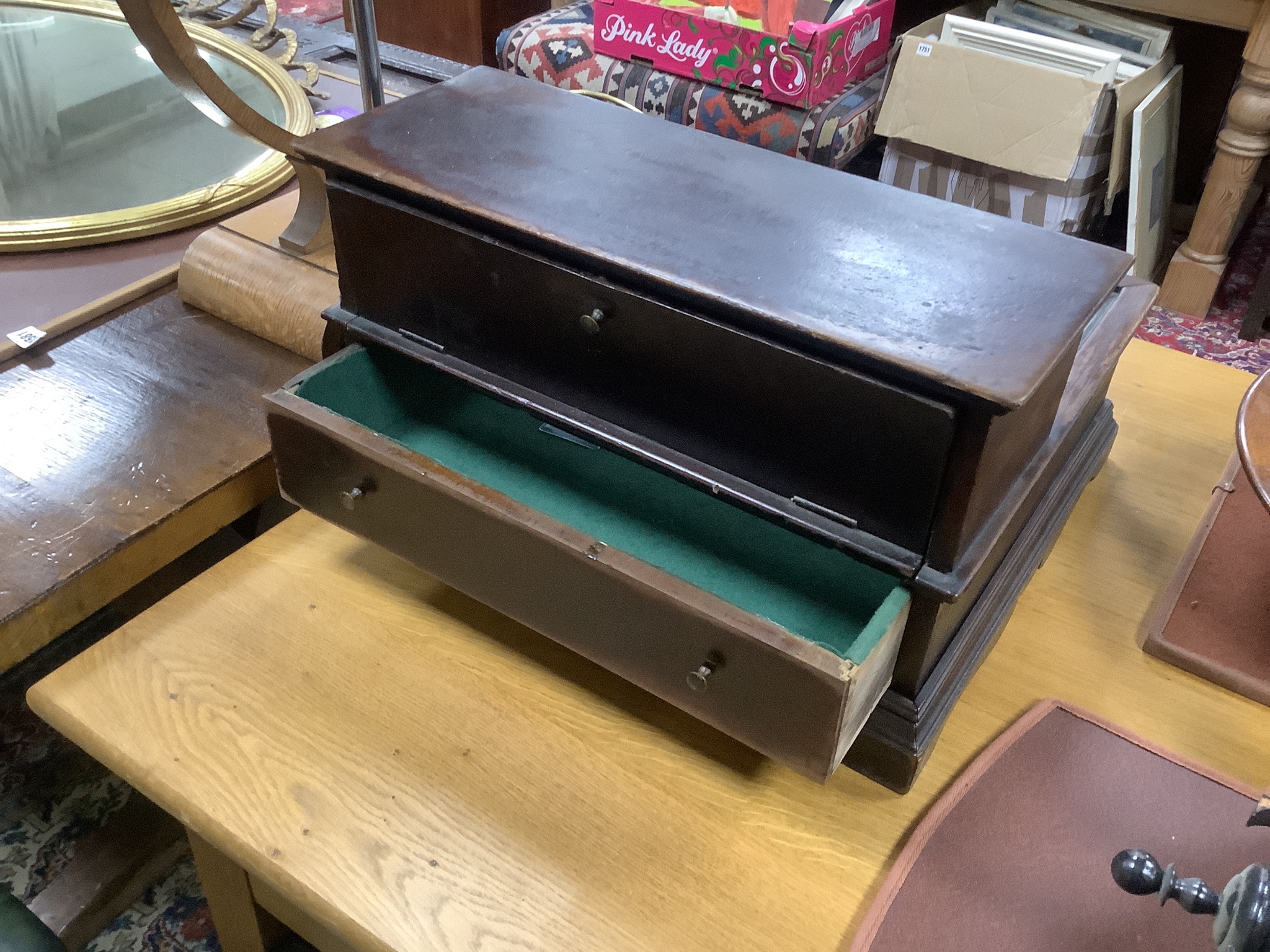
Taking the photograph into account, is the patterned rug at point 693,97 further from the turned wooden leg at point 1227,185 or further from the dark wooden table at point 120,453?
the dark wooden table at point 120,453

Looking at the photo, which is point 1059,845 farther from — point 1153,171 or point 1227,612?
point 1153,171

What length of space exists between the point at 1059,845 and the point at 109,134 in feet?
5.20

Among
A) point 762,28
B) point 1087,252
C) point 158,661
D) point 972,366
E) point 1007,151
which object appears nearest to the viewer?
point 972,366

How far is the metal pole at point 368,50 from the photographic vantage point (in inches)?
37.7

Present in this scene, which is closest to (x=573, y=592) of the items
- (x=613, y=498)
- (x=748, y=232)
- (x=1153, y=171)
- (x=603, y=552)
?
(x=603, y=552)

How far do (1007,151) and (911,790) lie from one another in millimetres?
1465

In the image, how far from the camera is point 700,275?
623 mm

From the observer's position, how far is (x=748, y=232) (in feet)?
2.20

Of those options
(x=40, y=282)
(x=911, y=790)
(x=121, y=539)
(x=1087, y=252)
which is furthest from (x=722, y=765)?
(x=40, y=282)

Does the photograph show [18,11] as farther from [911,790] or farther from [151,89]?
[911,790]

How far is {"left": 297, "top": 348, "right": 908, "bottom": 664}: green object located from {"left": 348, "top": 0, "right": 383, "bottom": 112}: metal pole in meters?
0.28

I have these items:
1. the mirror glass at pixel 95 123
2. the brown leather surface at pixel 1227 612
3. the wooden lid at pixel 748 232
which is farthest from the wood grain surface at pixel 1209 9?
the mirror glass at pixel 95 123

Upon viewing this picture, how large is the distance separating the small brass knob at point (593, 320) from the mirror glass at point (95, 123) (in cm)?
89

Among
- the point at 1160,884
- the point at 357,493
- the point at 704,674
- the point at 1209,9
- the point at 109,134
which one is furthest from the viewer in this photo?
the point at 1209,9
